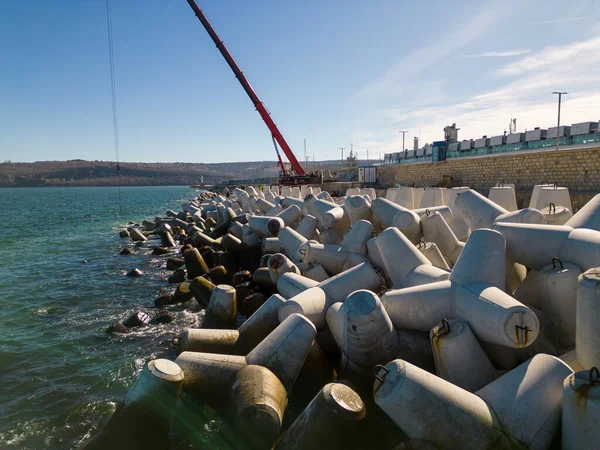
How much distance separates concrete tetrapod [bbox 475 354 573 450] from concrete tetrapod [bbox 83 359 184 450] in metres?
2.67

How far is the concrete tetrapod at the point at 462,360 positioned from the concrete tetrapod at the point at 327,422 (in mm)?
823

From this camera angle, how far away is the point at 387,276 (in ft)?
19.5

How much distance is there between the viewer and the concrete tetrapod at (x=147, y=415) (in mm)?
3857

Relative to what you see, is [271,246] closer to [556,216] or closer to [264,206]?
[556,216]

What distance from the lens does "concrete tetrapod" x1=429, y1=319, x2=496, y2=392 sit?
3.59 meters

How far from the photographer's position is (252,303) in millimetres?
7141

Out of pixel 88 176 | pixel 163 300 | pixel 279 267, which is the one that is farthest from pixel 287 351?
pixel 88 176

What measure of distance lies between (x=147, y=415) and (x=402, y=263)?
3.39 m

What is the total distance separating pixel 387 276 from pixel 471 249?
5.06 ft

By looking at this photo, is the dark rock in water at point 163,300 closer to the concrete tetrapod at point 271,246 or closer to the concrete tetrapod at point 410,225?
the concrete tetrapod at point 271,246

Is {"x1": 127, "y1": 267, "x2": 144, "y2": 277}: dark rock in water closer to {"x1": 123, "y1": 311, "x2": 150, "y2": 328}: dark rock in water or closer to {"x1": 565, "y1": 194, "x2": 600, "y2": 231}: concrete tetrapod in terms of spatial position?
{"x1": 123, "y1": 311, "x2": 150, "y2": 328}: dark rock in water

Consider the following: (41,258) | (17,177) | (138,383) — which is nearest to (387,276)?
(138,383)

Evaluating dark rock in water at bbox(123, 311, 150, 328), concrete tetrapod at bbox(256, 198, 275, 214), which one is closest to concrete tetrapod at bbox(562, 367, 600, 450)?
dark rock in water at bbox(123, 311, 150, 328)

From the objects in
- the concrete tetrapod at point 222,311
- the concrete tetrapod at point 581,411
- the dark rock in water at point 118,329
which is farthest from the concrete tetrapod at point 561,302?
the dark rock in water at point 118,329
